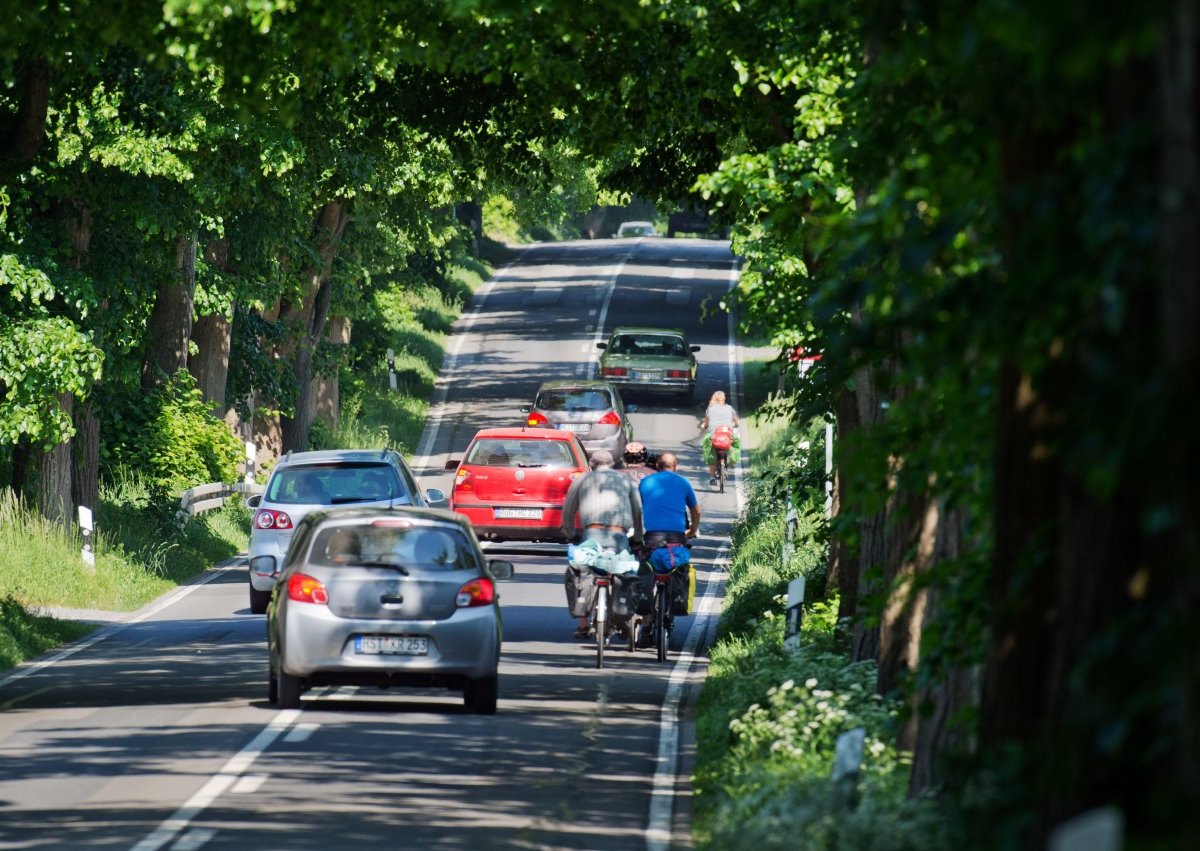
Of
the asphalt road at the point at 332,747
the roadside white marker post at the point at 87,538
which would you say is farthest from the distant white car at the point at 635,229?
the roadside white marker post at the point at 87,538

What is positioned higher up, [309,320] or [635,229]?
[635,229]

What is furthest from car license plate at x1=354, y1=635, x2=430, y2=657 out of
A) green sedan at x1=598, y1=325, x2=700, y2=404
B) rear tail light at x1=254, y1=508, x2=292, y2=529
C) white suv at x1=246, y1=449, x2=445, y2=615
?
green sedan at x1=598, y1=325, x2=700, y2=404

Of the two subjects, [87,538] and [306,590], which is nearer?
[306,590]

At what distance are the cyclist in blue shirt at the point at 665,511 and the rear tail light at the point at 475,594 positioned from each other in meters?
4.25

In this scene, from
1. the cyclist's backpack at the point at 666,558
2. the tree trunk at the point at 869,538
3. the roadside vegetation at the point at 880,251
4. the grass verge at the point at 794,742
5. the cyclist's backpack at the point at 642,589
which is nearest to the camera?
the roadside vegetation at the point at 880,251

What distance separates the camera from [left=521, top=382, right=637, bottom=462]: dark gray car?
1588 inches

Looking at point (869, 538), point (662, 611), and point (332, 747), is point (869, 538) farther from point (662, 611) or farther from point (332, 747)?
point (662, 611)

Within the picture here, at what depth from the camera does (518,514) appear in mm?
28547

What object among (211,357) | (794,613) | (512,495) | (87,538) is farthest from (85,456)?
(794,613)

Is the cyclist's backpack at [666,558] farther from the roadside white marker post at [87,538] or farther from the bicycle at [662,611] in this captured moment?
the roadside white marker post at [87,538]

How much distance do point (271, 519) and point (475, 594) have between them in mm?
8179

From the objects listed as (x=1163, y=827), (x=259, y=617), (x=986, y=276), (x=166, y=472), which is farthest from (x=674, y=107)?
(x=166, y=472)

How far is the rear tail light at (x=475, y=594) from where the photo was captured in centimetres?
1625

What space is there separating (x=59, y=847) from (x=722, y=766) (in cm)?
411
